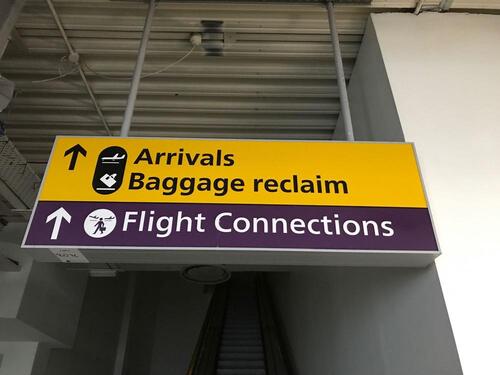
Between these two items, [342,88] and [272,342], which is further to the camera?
[272,342]

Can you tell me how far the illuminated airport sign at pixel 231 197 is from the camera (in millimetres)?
1784

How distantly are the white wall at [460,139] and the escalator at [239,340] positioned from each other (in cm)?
459

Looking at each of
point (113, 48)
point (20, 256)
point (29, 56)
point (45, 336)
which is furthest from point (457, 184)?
point (45, 336)

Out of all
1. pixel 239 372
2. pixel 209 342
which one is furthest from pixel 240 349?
pixel 239 372

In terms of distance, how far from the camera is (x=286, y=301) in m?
7.35

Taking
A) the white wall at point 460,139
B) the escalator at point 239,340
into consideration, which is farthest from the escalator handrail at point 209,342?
the white wall at point 460,139

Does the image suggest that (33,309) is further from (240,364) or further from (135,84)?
(135,84)

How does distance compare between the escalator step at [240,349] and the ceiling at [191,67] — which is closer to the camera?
the ceiling at [191,67]

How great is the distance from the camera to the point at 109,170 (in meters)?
2.01

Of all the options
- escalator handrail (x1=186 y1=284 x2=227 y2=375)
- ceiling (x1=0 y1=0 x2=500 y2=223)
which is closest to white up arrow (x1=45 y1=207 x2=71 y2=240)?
ceiling (x1=0 y1=0 x2=500 y2=223)

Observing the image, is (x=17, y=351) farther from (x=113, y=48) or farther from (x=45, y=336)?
(x=113, y=48)

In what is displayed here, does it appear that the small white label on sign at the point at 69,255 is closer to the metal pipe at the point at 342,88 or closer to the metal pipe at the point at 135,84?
the metal pipe at the point at 135,84

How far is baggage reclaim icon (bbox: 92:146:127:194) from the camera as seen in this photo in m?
1.94

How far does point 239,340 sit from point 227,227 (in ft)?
21.4
